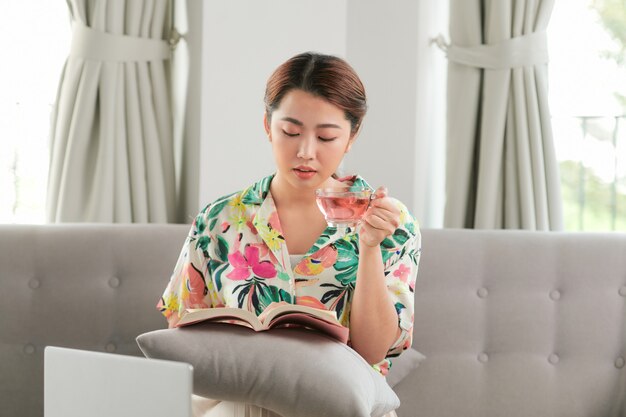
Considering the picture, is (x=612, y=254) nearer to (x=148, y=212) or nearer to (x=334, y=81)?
(x=334, y=81)

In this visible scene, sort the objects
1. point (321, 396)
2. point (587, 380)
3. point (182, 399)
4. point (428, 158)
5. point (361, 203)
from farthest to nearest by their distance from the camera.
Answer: point (428, 158), point (587, 380), point (361, 203), point (321, 396), point (182, 399)

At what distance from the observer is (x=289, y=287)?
218 centimetres

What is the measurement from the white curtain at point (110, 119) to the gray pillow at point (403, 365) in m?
1.12

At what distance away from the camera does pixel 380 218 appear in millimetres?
1894

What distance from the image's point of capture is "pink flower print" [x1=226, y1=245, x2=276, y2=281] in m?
2.22

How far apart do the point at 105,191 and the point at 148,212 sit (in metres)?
0.19

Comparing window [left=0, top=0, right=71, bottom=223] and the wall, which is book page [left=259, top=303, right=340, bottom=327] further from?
window [left=0, top=0, right=71, bottom=223]

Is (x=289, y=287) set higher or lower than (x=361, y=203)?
lower

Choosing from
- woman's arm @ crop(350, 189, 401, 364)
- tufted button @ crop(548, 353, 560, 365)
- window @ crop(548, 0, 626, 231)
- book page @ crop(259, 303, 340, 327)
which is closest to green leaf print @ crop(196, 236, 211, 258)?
woman's arm @ crop(350, 189, 401, 364)

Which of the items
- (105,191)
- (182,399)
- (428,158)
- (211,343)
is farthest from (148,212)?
(182,399)

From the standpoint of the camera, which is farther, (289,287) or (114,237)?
(114,237)

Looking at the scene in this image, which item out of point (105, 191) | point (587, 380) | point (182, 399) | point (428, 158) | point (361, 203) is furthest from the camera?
point (428, 158)

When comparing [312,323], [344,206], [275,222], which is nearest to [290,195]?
[275,222]

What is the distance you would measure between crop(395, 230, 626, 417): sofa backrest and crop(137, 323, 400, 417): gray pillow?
84 cm
